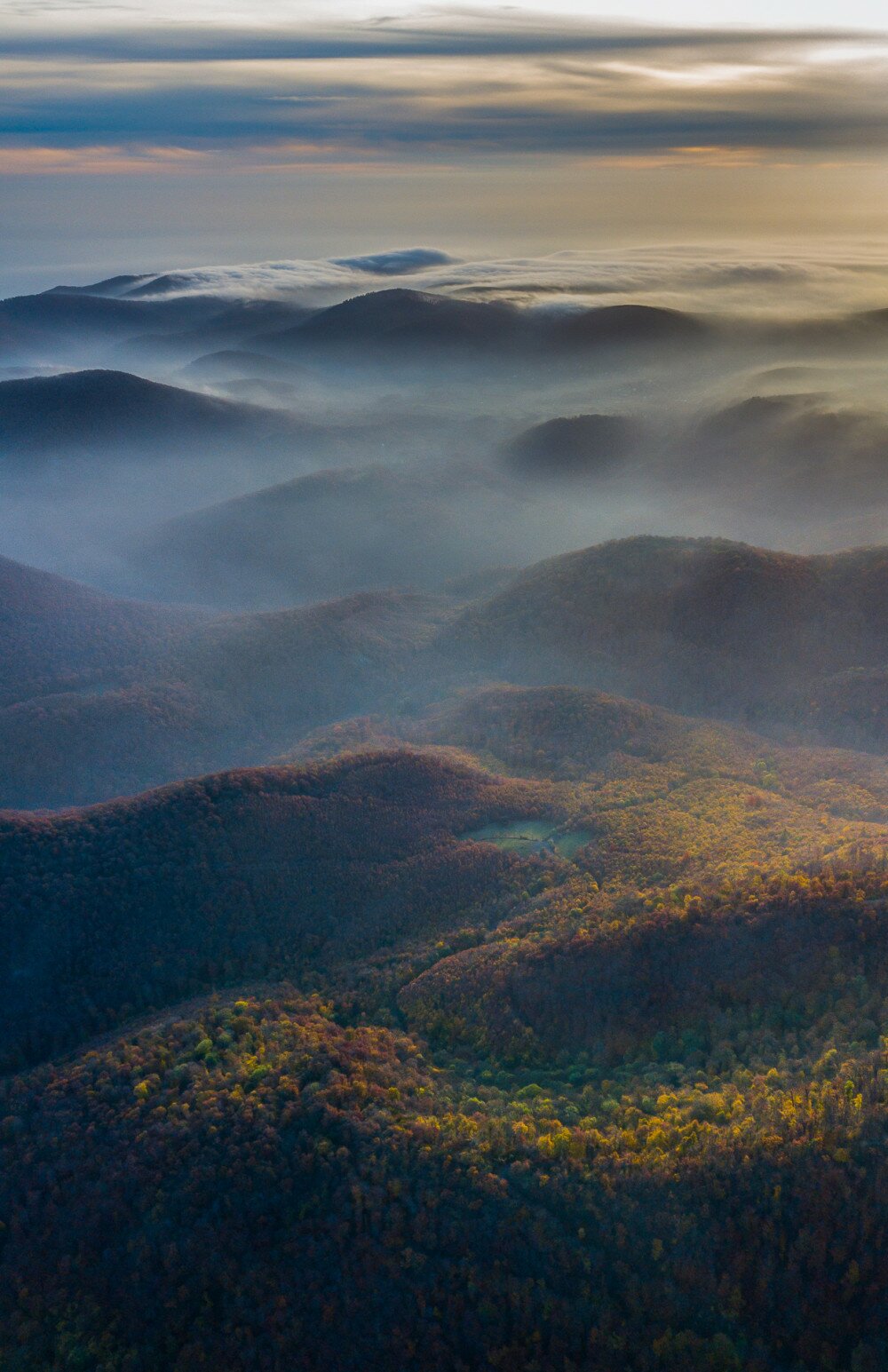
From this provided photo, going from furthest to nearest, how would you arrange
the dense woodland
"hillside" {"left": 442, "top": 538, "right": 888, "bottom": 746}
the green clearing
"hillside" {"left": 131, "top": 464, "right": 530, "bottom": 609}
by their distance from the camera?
1. "hillside" {"left": 131, "top": 464, "right": 530, "bottom": 609}
2. "hillside" {"left": 442, "top": 538, "right": 888, "bottom": 746}
3. the green clearing
4. the dense woodland

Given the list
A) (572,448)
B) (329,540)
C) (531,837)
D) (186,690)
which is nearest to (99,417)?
(329,540)

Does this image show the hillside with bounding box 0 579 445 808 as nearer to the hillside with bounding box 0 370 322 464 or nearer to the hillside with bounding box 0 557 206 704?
the hillside with bounding box 0 557 206 704

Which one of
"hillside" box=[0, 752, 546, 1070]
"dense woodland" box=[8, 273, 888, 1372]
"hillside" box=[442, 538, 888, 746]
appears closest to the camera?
"dense woodland" box=[8, 273, 888, 1372]

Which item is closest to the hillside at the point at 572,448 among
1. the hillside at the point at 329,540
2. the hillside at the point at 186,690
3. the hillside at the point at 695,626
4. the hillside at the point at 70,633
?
the hillside at the point at 329,540

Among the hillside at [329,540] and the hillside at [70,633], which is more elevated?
the hillside at [70,633]

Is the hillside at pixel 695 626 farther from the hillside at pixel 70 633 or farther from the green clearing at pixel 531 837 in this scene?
the hillside at pixel 70 633

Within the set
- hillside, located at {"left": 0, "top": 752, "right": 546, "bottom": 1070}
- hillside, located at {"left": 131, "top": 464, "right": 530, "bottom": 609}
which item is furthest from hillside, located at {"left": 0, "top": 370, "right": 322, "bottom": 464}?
hillside, located at {"left": 0, "top": 752, "right": 546, "bottom": 1070}

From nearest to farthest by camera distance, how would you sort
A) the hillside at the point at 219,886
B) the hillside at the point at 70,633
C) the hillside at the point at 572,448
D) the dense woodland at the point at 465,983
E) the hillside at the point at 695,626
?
the dense woodland at the point at 465,983
the hillside at the point at 219,886
the hillside at the point at 695,626
the hillside at the point at 70,633
the hillside at the point at 572,448

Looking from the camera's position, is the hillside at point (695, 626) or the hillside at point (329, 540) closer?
the hillside at point (695, 626)

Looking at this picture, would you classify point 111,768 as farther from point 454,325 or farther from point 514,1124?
point 454,325

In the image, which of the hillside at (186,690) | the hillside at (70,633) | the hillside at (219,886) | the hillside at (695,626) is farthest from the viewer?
the hillside at (70,633)

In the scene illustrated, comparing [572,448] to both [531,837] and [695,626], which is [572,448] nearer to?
[695,626]
